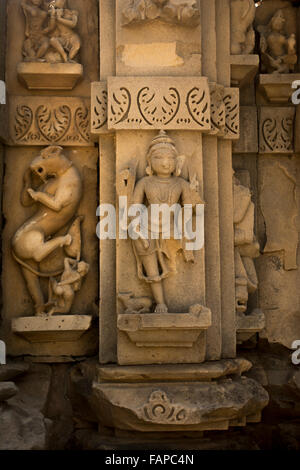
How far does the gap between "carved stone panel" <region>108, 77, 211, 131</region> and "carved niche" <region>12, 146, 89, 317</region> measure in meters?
0.69

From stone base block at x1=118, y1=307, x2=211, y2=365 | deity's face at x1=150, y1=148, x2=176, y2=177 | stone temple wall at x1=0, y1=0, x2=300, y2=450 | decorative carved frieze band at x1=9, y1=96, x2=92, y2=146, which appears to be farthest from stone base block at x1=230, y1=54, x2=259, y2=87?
stone base block at x1=118, y1=307, x2=211, y2=365

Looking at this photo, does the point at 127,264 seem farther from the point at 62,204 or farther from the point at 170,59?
the point at 170,59

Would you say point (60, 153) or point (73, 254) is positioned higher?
point (60, 153)

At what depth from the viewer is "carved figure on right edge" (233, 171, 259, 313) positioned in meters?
5.39

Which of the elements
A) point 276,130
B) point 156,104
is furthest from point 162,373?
point 276,130

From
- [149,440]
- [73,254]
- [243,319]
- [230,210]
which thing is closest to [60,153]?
[73,254]

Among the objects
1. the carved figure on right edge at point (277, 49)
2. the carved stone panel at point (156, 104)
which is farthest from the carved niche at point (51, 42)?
the carved figure on right edge at point (277, 49)

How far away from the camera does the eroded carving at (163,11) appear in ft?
16.7

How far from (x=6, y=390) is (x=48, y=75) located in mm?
2759

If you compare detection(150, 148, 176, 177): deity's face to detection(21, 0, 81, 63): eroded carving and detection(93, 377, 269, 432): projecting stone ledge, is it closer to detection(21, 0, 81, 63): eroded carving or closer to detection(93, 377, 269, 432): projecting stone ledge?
detection(21, 0, 81, 63): eroded carving

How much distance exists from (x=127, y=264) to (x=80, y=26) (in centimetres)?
240

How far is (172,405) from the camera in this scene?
467 centimetres

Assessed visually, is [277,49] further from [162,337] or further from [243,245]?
[162,337]

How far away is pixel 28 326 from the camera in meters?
5.13
